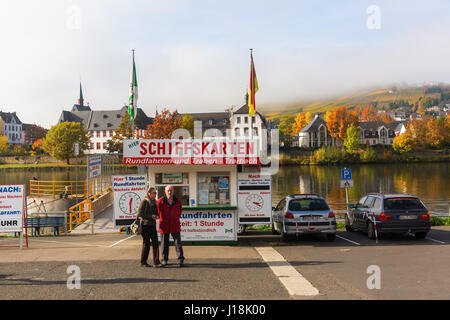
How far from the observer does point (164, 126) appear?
89688mm

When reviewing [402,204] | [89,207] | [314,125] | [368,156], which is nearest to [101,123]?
[314,125]

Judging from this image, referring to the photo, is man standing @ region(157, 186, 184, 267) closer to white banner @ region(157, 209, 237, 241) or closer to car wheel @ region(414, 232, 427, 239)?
white banner @ region(157, 209, 237, 241)

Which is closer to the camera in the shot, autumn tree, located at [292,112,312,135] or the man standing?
the man standing

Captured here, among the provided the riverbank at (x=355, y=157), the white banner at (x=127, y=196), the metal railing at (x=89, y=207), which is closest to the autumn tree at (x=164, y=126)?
the riverbank at (x=355, y=157)

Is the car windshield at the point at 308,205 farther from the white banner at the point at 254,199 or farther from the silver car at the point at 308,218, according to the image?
the white banner at the point at 254,199

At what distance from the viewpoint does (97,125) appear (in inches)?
5374

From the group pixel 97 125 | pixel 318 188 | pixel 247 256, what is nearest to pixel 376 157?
pixel 318 188

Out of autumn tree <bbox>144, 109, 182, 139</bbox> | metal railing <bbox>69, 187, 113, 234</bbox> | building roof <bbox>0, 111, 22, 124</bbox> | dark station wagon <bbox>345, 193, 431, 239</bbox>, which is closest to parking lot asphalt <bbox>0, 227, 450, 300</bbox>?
dark station wagon <bbox>345, 193, 431, 239</bbox>

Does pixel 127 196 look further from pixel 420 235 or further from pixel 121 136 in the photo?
pixel 121 136

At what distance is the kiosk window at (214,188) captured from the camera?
14578 millimetres

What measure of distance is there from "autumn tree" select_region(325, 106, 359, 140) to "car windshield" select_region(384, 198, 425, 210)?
119993 millimetres

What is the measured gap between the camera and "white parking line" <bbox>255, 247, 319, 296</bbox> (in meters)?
7.50

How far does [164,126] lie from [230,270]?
81948 mm

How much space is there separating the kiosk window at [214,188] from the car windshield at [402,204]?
5409mm
